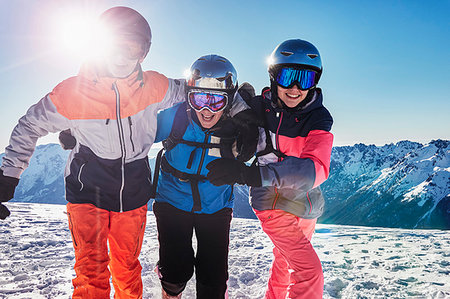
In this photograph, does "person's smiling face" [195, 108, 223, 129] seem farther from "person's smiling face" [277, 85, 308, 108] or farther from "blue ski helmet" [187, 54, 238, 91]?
"person's smiling face" [277, 85, 308, 108]

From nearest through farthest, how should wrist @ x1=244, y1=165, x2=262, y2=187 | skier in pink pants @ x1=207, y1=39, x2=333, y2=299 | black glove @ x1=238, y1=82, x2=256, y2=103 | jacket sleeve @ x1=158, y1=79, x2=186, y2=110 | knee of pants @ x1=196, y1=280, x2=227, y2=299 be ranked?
wrist @ x1=244, y1=165, x2=262, y2=187, skier in pink pants @ x1=207, y1=39, x2=333, y2=299, knee of pants @ x1=196, y1=280, x2=227, y2=299, jacket sleeve @ x1=158, y1=79, x2=186, y2=110, black glove @ x1=238, y1=82, x2=256, y2=103

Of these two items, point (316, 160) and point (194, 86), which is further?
point (194, 86)

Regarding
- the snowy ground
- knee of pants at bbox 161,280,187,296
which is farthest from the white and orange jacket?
the snowy ground

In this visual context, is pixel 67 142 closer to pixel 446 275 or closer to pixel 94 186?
pixel 94 186

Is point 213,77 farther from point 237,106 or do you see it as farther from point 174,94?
point 174,94

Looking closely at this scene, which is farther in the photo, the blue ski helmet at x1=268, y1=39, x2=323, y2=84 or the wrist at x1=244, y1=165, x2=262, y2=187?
the blue ski helmet at x1=268, y1=39, x2=323, y2=84

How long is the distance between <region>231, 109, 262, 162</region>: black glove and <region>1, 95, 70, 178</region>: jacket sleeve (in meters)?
1.78

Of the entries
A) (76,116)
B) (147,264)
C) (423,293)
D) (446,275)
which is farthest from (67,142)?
(446,275)

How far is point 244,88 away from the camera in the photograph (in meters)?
3.37

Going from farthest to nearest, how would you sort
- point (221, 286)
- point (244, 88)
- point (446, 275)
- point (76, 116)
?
point (446, 275)
point (244, 88)
point (221, 286)
point (76, 116)

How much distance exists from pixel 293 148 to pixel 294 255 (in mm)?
1103

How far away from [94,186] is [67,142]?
577 millimetres

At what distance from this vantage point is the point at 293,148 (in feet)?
9.48

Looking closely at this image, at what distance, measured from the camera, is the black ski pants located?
2.76 meters
